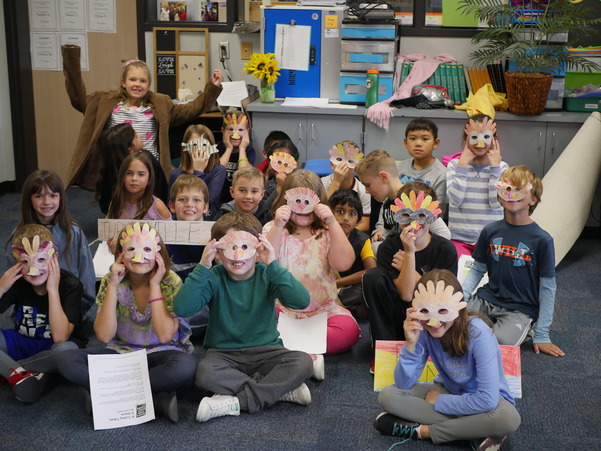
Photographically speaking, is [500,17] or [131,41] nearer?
[500,17]

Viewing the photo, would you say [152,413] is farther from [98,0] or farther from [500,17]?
[98,0]

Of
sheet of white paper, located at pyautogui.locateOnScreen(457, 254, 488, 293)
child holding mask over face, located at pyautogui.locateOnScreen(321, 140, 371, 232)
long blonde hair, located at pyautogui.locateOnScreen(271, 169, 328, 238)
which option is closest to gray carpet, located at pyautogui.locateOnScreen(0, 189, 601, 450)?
sheet of white paper, located at pyautogui.locateOnScreen(457, 254, 488, 293)

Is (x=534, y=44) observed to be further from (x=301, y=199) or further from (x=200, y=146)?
(x=301, y=199)

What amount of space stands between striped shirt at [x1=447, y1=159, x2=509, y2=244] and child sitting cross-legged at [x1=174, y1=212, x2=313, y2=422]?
1371 mm

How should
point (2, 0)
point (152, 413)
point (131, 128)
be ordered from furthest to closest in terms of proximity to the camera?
1. point (2, 0)
2. point (131, 128)
3. point (152, 413)

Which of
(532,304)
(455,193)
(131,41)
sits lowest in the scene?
(532,304)

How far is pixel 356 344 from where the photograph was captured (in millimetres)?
3488

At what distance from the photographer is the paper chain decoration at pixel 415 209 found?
305 centimetres

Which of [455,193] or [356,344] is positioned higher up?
[455,193]

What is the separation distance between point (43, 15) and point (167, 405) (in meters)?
4.25

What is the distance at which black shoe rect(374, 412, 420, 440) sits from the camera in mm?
2668

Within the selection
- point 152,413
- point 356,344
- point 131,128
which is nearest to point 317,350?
point 356,344

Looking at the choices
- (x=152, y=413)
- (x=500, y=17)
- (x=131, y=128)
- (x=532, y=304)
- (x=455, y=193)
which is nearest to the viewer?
(x=152, y=413)

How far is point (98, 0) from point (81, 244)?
10.4 ft
